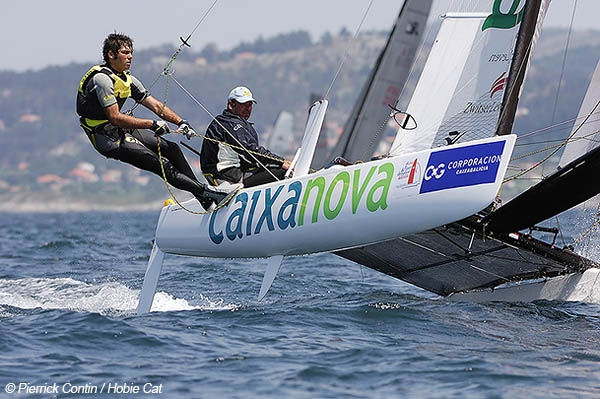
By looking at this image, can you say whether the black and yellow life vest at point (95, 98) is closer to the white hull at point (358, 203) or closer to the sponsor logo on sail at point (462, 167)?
the white hull at point (358, 203)

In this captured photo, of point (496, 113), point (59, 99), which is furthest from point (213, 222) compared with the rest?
point (59, 99)

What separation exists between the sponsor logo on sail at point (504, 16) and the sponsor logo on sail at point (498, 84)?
1.29ft

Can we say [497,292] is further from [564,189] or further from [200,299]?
[200,299]

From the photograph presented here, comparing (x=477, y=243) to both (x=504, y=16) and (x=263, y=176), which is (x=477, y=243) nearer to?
(x=263, y=176)

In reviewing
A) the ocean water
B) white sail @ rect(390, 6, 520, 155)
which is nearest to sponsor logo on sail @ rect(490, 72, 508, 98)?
white sail @ rect(390, 6, 520, 155)

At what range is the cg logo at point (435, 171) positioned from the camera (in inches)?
217

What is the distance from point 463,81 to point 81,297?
314cm

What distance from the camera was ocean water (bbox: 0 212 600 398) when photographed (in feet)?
14.2

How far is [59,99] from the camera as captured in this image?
116062mm

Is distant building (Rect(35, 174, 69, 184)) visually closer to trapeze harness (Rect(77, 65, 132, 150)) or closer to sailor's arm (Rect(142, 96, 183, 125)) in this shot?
sailor's arm (Rect(142, 96, 183, 125))

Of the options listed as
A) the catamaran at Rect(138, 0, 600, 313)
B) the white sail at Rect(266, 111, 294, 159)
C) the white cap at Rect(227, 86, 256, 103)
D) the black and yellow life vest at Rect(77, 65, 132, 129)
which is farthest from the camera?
the white sail at Rect(266, 111, 294, 159)

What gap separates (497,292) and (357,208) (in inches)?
71.8

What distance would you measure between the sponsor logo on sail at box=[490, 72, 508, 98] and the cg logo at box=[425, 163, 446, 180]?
1657 millimetres

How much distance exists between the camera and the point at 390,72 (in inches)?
523
